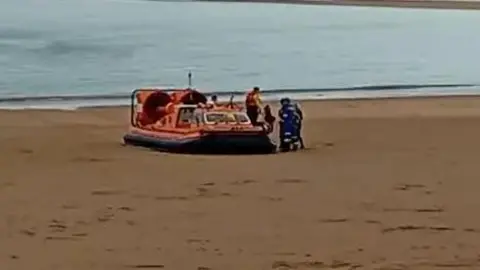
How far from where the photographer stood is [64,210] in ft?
28.7

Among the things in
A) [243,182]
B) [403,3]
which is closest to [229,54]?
[243,182]

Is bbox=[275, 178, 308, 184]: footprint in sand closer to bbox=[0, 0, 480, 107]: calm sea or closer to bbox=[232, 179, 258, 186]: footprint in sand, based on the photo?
bbox=[232, 179, 258, 186]: footprint in sand

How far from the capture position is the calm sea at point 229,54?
24859 millimetres

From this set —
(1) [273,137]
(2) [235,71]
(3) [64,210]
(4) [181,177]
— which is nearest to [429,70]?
(2) [235,71]

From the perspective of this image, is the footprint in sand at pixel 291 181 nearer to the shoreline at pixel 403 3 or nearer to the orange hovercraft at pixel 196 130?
the orange hovercraft at pixel 196 130

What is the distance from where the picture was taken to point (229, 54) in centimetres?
3344

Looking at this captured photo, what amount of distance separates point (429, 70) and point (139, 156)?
1894cm

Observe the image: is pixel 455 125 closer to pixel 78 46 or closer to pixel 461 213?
pixel 461 213

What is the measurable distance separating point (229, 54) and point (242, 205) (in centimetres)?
2450

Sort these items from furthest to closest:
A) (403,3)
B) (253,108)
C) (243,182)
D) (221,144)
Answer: (403,3) → (253,108) → (221,144) → (243,182)

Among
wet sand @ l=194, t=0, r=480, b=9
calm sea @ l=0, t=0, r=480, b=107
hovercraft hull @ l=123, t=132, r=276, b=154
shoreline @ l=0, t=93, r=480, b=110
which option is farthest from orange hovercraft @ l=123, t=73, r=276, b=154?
wet sand @ l=194, t=0, r=480, b=9

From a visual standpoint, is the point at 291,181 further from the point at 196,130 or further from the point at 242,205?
the point at 196,130

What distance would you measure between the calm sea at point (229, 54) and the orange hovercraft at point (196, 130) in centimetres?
830

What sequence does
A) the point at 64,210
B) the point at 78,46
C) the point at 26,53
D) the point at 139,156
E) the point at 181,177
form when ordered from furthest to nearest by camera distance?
the point at 78,46 < the point at 26,53 < the point at 139,156 < the point at 181,177 < the point at 64,210
